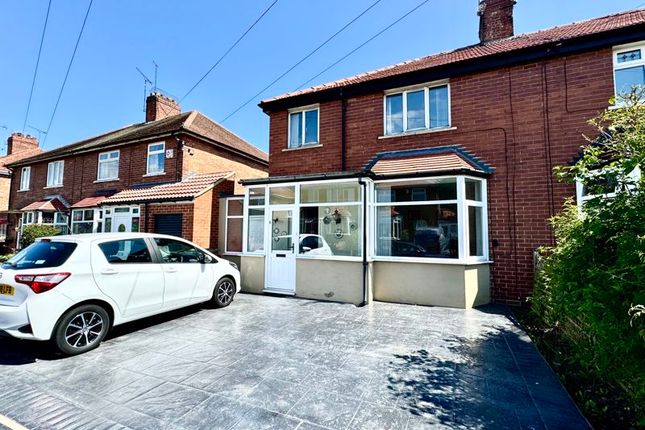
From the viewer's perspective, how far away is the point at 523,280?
23.5ft

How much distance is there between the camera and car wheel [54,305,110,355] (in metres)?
4.23

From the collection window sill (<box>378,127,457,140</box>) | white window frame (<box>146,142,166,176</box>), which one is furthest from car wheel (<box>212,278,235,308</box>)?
white window frame (<box>146,142,166,176</box>)

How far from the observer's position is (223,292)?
23.0 feet

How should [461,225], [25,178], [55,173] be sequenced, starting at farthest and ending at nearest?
[25,178]
[55,173]
[461,225]

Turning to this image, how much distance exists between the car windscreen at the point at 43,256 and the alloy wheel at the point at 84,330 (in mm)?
840

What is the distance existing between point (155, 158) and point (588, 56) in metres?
14.7

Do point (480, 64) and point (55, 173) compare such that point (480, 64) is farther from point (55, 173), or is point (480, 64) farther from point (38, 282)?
point (55, 173)

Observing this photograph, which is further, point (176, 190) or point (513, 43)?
point (176, 190)

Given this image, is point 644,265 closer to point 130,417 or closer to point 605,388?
point 605,388

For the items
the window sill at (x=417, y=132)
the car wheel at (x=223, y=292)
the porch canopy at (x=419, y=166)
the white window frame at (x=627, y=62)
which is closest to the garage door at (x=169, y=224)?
the porch canopy at (x=419, y=166)

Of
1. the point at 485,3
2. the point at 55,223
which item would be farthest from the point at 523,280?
the point at 55,223

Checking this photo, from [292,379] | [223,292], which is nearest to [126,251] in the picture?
[223,292]

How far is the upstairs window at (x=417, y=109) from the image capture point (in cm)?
845

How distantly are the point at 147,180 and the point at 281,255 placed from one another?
836 centimetres
